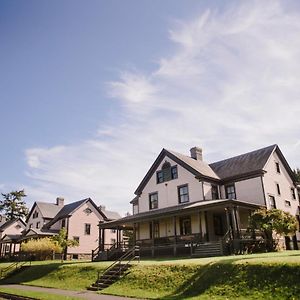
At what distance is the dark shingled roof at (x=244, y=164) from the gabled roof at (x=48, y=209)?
102 feet

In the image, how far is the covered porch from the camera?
82.0 feet

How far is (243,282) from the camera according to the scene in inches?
547

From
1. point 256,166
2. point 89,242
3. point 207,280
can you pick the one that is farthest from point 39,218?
point 207,280

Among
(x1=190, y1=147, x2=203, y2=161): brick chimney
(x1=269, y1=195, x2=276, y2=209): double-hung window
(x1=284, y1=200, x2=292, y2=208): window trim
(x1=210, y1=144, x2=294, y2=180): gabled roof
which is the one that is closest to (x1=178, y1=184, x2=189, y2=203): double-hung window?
(x1=210, y1=144, x2=294, y2=180): gabled roof

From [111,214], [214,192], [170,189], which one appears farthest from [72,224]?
[214,192]

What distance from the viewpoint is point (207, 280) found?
15281 millimetres

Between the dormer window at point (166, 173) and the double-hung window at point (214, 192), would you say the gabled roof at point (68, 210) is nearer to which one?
the dormer window at point (166, 173)

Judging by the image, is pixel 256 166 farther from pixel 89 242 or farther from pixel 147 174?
pixel 89 242

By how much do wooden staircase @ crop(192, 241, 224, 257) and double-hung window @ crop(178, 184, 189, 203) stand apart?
24.4 ft

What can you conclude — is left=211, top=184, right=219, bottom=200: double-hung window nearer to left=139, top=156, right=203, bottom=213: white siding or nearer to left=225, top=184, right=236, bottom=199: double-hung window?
left=225, top=184, right=236, bottom=199: double-hung window

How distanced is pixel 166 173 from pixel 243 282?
21.1 metres

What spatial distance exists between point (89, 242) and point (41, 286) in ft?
98.5

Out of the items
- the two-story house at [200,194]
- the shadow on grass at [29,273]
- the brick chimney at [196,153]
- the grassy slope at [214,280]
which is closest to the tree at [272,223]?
the two-story house at [200,194]

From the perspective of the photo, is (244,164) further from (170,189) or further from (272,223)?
(272,223)
